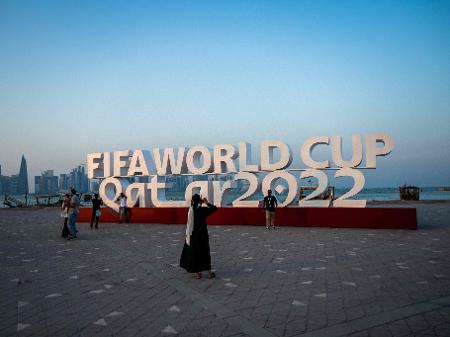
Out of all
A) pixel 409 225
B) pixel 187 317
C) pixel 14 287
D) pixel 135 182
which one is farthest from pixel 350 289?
pixel 135 182

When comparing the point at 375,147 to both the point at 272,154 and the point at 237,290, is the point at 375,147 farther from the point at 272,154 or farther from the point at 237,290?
the point at 237,290

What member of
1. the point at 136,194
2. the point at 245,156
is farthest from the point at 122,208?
the point at 245,156

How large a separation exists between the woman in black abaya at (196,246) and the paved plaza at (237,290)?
0.90 feet

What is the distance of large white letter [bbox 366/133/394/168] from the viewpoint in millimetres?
15438

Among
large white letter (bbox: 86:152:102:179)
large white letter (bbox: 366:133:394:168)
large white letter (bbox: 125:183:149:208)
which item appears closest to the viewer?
large white letter (bbox: 366:133:394:168)

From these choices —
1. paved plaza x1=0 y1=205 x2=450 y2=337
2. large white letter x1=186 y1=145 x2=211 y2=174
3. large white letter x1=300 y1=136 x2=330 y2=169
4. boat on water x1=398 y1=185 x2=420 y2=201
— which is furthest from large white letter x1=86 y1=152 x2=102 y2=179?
boat on water x1=398 y1=185 x2=420 y2=201

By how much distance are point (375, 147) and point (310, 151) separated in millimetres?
2745

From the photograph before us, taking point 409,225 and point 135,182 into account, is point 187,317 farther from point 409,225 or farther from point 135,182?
point 135,182

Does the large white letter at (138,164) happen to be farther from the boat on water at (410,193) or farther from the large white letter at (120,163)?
the boat on water at (410,193)

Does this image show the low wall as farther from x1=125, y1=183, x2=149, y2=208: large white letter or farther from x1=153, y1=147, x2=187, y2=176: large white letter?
x1=153, y1=147, x2=187, y2=176: large white letter

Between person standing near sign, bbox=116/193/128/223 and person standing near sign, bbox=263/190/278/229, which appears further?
person standing near sign, bbox=116/193/128/223

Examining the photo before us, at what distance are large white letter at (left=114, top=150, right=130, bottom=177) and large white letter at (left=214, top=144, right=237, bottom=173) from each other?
17.9 ft

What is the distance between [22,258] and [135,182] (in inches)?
420

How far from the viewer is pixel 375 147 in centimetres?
1562
